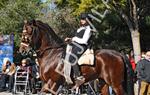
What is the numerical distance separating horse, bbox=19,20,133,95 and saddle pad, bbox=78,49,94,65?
6.7 inches

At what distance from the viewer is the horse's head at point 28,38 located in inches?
451

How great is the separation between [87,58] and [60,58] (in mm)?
782

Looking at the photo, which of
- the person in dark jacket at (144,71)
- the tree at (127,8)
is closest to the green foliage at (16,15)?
the tree at (127,8)

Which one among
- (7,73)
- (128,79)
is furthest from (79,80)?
(7,73)

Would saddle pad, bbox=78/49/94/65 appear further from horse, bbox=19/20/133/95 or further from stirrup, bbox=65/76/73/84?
stirrup, bbox=65/76/73/84

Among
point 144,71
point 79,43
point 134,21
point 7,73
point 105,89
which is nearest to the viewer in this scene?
point 79,43

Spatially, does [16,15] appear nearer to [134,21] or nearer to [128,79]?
[134,21]

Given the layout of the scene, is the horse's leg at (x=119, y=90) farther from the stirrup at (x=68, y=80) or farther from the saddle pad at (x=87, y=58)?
the stirrup at (x=68, y=80)

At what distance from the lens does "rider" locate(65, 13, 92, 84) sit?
11.4 metres

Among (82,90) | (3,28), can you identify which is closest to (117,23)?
(82,90)

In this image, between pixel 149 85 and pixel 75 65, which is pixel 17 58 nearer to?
pixel 149 85

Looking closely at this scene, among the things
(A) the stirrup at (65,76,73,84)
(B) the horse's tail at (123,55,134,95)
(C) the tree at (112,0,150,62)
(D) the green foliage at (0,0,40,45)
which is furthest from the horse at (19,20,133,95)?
(D) the green foliage at (0,0,40,45)

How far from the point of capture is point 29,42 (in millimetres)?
11531

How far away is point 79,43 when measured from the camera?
11.5 metres
